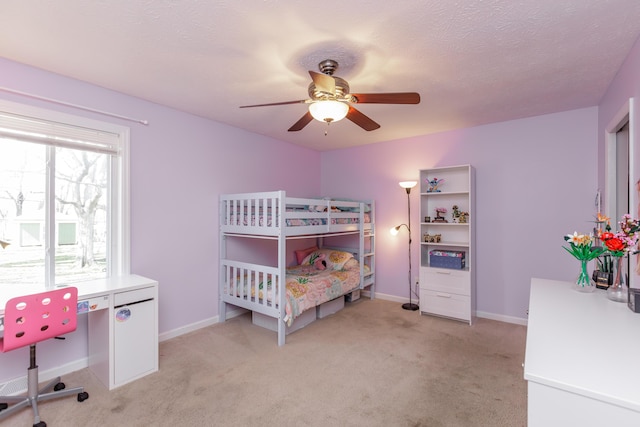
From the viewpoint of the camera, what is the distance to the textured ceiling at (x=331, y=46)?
5.37 ft

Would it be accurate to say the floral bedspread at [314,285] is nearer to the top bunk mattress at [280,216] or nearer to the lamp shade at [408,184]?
the top bunk mattress at [280,216]

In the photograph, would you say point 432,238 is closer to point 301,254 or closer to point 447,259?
point 447,259

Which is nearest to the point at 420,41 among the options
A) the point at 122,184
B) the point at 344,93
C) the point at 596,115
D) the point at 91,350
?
the point at 344,93

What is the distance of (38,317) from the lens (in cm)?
187

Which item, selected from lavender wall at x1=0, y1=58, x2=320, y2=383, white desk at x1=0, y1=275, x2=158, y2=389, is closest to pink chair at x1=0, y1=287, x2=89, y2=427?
white desk at x1=0, y1=275, x2=158, y2=389

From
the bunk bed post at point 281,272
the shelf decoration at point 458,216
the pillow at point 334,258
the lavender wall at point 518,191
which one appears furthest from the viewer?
the pillow at point 334,258

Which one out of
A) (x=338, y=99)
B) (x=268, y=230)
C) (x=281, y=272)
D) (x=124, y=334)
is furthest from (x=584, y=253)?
(x=124, y=334)

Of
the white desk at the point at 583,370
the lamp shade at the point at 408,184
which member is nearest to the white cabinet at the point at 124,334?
the white desk at the point at 583,370

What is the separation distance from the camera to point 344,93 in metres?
2.08

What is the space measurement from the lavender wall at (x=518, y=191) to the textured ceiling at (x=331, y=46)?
19.2 inches

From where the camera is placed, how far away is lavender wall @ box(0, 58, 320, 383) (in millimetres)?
2408

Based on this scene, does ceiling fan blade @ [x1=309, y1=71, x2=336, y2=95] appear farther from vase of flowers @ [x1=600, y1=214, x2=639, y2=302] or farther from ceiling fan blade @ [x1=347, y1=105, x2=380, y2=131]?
vase of flowers @ [x1=600, y1=214, x2=639, y2=302]

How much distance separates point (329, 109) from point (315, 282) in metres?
2.07

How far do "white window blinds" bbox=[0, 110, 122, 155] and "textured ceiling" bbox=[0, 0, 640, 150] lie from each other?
420 mm
